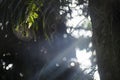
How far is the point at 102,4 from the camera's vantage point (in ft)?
8.61

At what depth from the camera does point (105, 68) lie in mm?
2398

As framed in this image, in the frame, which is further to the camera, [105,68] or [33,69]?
[33,69]

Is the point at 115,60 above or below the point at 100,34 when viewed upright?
below

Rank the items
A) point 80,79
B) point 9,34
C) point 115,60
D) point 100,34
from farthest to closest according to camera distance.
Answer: point 9,34
point 80,79
point 100,34
point 115,60

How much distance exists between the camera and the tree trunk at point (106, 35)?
2.38 meters

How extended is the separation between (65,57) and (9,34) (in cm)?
162

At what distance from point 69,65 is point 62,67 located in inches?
9.0

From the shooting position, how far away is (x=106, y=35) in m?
2.51

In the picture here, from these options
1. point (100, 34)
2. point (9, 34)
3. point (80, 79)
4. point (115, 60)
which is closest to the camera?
point (115, 60)

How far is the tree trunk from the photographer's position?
7.81ft

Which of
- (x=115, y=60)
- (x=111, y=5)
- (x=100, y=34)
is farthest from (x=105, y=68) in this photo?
(x=111, y=5)

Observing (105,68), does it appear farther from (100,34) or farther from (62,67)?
(62,67)

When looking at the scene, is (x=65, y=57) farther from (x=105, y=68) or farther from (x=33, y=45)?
(x=105, y=68)

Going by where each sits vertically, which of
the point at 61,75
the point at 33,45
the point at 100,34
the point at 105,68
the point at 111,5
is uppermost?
the point at 111,5
